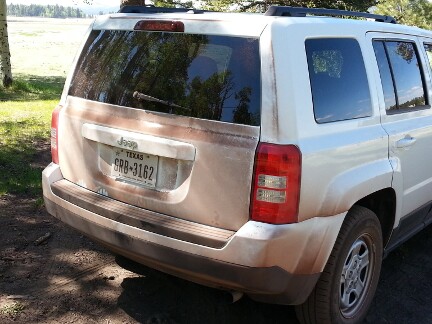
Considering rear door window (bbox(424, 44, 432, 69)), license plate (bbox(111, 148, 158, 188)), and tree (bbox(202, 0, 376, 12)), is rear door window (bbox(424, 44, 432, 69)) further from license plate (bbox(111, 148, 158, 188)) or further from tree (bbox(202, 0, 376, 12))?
tree (bbox(202, 0, 376, 12))

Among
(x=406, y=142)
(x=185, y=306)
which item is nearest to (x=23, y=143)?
(x=185, y=306)

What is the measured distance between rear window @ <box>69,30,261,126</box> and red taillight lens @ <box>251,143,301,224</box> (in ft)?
0.65

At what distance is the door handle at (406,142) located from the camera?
3.55m

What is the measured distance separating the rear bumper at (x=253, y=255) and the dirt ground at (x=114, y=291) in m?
0.62

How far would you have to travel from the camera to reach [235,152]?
2.66 metres

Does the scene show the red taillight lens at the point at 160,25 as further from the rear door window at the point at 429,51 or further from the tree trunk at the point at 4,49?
the tree trunk at the point at 4,49

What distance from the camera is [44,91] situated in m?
15.6

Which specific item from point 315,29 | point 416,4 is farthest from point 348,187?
point 416,4

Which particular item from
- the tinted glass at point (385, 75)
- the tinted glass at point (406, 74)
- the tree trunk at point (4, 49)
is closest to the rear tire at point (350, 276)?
the tinted glass at point (385, 75)

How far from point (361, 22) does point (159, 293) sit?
7.69 ft

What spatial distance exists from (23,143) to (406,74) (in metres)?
5.57

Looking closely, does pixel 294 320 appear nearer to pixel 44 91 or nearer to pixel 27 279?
pixel 27 279

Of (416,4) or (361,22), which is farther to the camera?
(416,4)

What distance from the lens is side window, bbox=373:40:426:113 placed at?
11.6ft
